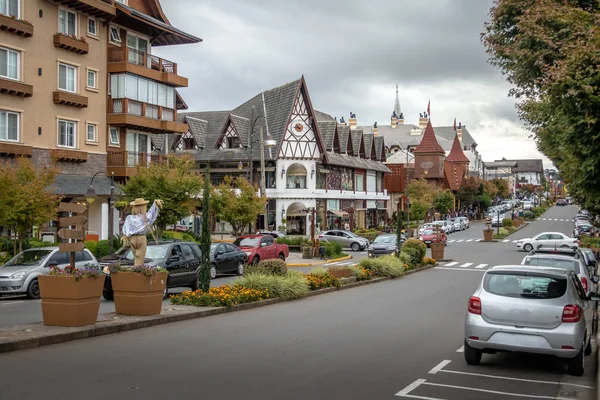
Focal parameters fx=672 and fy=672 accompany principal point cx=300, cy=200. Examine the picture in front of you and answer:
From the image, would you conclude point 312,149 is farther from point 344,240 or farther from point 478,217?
point 478,217

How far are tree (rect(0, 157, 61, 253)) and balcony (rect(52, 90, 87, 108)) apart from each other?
7.05m

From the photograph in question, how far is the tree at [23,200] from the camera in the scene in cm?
2527

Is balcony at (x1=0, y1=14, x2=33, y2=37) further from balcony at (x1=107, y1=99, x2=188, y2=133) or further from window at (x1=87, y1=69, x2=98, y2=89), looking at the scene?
balcony at (x1=107, y1=99, x2=188, y2=133)

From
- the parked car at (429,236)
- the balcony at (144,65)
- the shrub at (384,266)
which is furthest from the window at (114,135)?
the parked car at (429,236)

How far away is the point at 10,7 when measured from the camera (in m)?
30.8

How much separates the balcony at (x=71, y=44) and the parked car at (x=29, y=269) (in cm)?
1506

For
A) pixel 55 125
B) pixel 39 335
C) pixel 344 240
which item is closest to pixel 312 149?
pixel 344 240

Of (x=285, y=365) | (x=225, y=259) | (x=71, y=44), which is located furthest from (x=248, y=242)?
(x=285, y=365)

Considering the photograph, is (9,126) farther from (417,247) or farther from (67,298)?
(67,298)

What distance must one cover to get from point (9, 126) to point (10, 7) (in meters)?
5.44

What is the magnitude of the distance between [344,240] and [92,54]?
906 inches

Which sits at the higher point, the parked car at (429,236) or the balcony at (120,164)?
the balcony at (120,164)

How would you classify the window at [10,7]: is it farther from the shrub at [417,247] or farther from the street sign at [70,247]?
the shrub at [417,247]

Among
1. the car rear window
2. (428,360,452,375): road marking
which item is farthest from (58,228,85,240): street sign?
the car rear window
